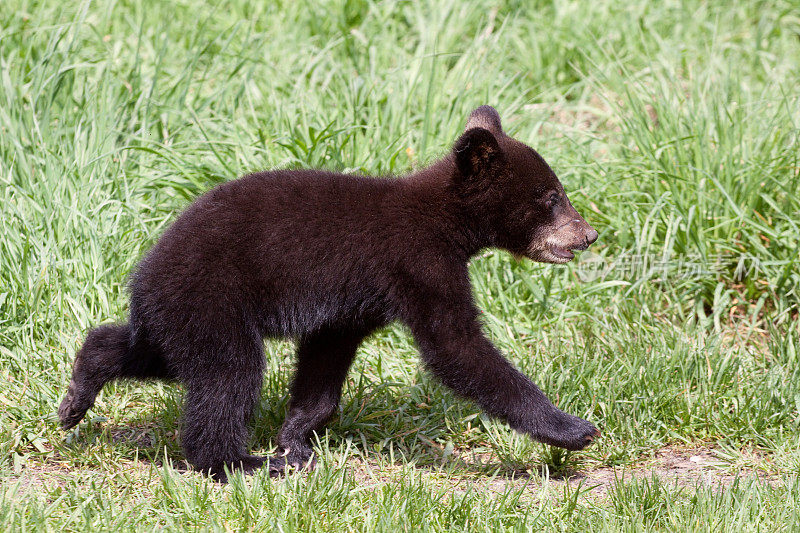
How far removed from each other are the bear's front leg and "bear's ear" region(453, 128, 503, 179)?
65 cm

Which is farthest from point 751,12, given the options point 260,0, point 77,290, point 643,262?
point 77,290

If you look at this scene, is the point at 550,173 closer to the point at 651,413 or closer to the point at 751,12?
the point at 651,413

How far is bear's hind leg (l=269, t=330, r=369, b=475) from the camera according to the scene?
495 centimetres

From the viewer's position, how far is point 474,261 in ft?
20.4

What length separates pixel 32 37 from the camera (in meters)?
7.07

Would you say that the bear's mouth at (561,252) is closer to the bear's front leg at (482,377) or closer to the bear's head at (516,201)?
the bear's head at (516,201)

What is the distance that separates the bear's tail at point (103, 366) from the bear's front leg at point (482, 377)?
4.30ft

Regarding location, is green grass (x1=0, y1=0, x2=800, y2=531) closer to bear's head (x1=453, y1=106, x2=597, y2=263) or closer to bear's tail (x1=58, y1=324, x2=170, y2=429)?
bear's tail (x1=58, y1=324, x2=170, y2=429)

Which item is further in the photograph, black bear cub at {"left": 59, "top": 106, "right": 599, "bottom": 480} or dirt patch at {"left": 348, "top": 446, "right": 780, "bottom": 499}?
dirt patch at {"left": 348, "top": 446, "right": 780, "bottom": 499}

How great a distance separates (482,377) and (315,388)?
0.95 meters

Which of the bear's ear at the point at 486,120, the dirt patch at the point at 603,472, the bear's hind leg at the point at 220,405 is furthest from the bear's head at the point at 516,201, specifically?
the bear's hind leg at the point at 220,405

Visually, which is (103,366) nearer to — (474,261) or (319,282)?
(319,282)

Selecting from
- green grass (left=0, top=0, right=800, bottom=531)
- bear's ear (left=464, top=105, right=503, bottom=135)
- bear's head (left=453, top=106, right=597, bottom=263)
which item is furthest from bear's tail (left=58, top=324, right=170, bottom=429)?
bear's ear (left=464, top=105, right=503, bottom=135)

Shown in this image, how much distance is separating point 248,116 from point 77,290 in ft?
6.83
